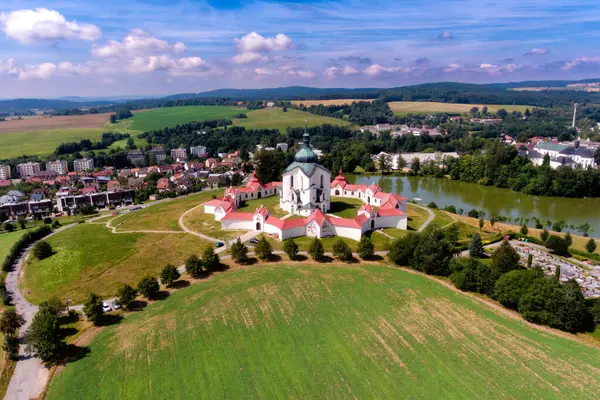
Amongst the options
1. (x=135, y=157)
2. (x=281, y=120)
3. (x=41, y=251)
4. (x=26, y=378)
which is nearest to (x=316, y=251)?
(x=26, y=378)

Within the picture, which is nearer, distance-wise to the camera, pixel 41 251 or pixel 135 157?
pixel 41 251

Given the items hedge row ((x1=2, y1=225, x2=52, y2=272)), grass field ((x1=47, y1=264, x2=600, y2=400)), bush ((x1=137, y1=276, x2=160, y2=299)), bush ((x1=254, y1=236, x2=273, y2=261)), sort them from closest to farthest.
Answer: grass field ((x1=47, y1=264, x2=600, y2=400)) → bush ((x1=137, y1=276, x2=160, y2=299)) → bush ((x1=254, y1=236, x2=273, y2=261)) → hedge row ((x1=2, y1=225, x2=52, y2=272))

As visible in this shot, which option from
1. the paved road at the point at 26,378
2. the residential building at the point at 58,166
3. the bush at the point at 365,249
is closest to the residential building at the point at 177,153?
the residential building at the point at 58,166

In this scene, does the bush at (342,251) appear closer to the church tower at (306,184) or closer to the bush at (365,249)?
the bush at (365,249)

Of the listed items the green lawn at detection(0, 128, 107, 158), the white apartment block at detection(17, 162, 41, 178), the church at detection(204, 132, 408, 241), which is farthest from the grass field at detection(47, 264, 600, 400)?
the green lawn at detection(0, 128, 107, 158)

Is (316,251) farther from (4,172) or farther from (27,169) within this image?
(4,172)

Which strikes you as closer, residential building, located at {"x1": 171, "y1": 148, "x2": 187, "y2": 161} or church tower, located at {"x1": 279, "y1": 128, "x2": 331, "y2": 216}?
church tower, located at {"x1": 279, "y1": 128, "x2": 331, "y2": 216}

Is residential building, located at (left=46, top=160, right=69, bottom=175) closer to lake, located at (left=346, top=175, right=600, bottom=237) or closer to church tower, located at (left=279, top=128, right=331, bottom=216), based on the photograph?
lake, located at (left=346, top=175, right=600, bottom=237)
